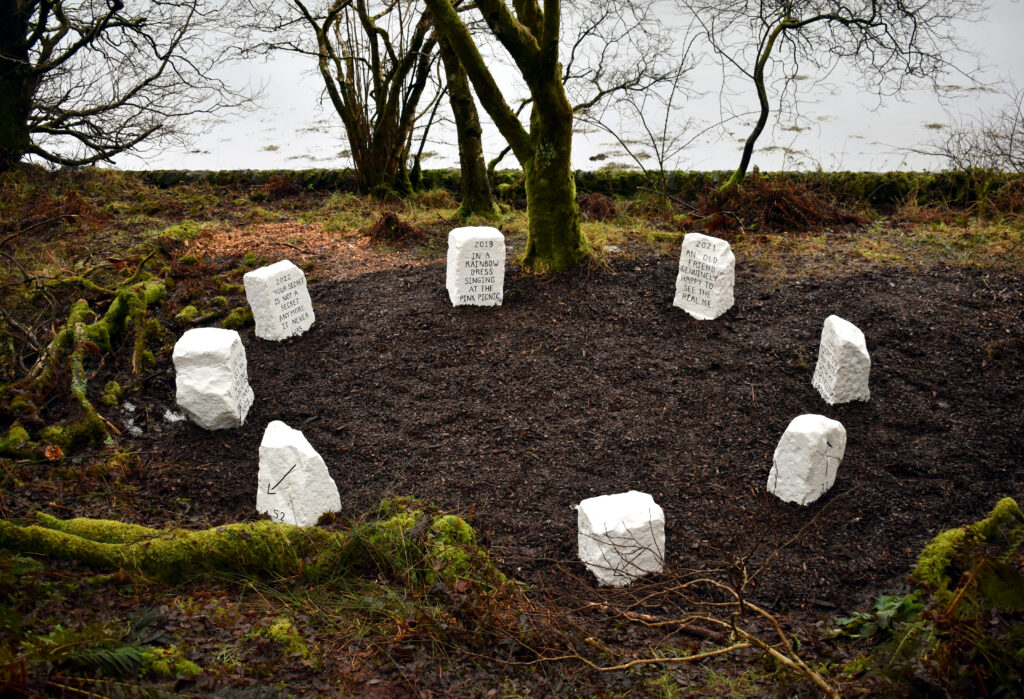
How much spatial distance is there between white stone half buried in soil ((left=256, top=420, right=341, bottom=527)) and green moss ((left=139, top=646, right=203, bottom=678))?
1661 mm

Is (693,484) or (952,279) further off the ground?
(952,279)

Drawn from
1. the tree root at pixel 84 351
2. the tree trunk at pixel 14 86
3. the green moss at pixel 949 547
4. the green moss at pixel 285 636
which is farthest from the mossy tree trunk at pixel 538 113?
the tree trunk at pixel 14 86

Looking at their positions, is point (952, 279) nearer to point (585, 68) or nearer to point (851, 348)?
point (851, 348)

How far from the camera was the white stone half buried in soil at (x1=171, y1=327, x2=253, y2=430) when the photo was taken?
5699mm

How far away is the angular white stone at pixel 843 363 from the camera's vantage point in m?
5.56

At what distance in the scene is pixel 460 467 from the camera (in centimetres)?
543

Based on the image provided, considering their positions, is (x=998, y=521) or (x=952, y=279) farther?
(x=952, y=279)

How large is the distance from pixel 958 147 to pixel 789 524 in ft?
21.4

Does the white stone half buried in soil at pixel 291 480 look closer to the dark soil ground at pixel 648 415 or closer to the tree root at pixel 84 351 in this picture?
the dark soil ground at pixel 648 415

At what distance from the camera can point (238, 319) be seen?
7121mm

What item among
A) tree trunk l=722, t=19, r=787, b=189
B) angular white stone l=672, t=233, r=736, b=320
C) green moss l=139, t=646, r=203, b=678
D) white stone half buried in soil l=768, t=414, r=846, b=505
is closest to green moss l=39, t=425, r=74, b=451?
green moss l=139, t=646, r=203, b=678

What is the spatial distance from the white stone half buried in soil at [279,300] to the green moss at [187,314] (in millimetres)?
638

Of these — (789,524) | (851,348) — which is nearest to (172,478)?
(789,524)

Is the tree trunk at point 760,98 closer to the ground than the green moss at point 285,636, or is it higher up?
higher up
